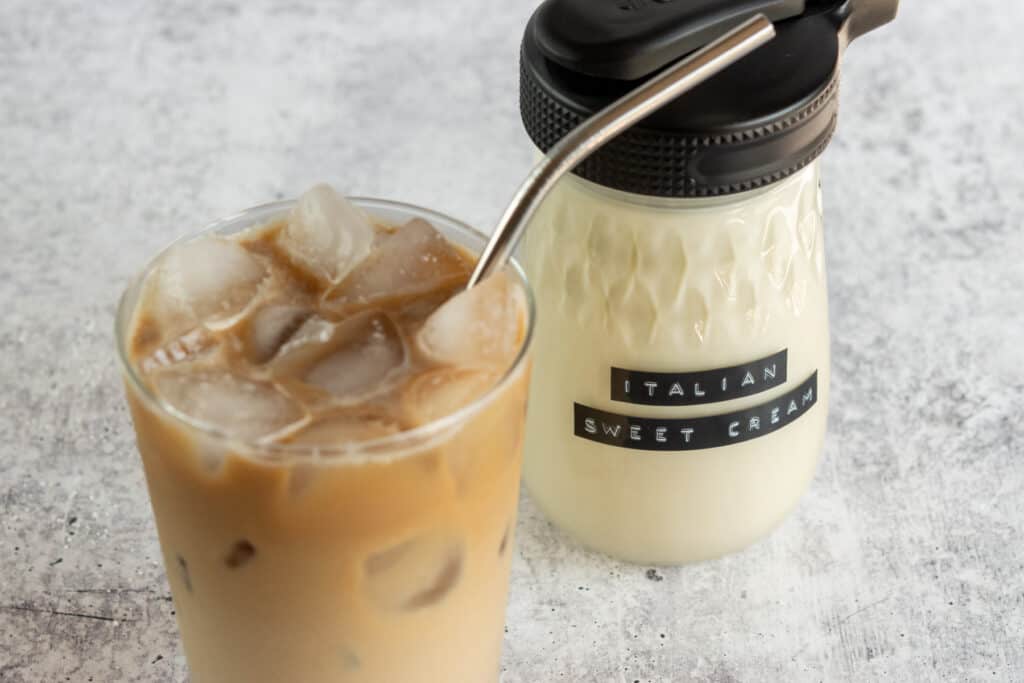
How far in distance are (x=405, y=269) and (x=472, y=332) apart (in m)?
0.09

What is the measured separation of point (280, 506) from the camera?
853 mm

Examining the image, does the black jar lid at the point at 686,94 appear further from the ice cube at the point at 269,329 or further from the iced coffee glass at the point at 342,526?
the ice cube at the point at 269,329

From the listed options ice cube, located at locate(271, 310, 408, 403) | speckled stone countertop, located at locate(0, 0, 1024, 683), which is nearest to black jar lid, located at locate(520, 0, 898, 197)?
ice cube, located at locate(271, 310, 408, 403)

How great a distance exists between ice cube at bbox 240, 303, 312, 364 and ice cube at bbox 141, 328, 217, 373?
0.02 m

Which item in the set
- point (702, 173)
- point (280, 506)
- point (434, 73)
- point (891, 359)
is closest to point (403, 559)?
point (280, 506)

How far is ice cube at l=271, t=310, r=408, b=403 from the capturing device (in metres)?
0.87

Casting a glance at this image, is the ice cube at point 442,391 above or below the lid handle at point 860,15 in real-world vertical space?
below

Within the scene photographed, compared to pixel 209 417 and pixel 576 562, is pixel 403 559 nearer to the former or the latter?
pixel 209 417

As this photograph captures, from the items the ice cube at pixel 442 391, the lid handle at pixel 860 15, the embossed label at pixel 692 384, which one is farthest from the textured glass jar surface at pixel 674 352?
the ice cube at pixel 442 391

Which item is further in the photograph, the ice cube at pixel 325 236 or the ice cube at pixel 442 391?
the ice cube at pixel 325 236

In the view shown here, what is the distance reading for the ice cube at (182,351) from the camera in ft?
2.92

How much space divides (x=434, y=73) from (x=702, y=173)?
0.94 m

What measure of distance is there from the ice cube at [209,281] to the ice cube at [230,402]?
0.06 m

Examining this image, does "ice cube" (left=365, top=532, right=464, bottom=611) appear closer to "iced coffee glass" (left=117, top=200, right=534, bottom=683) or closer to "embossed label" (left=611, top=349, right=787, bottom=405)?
"iced coffee glass" (left=117, top=200, right=534, bottom=683)
